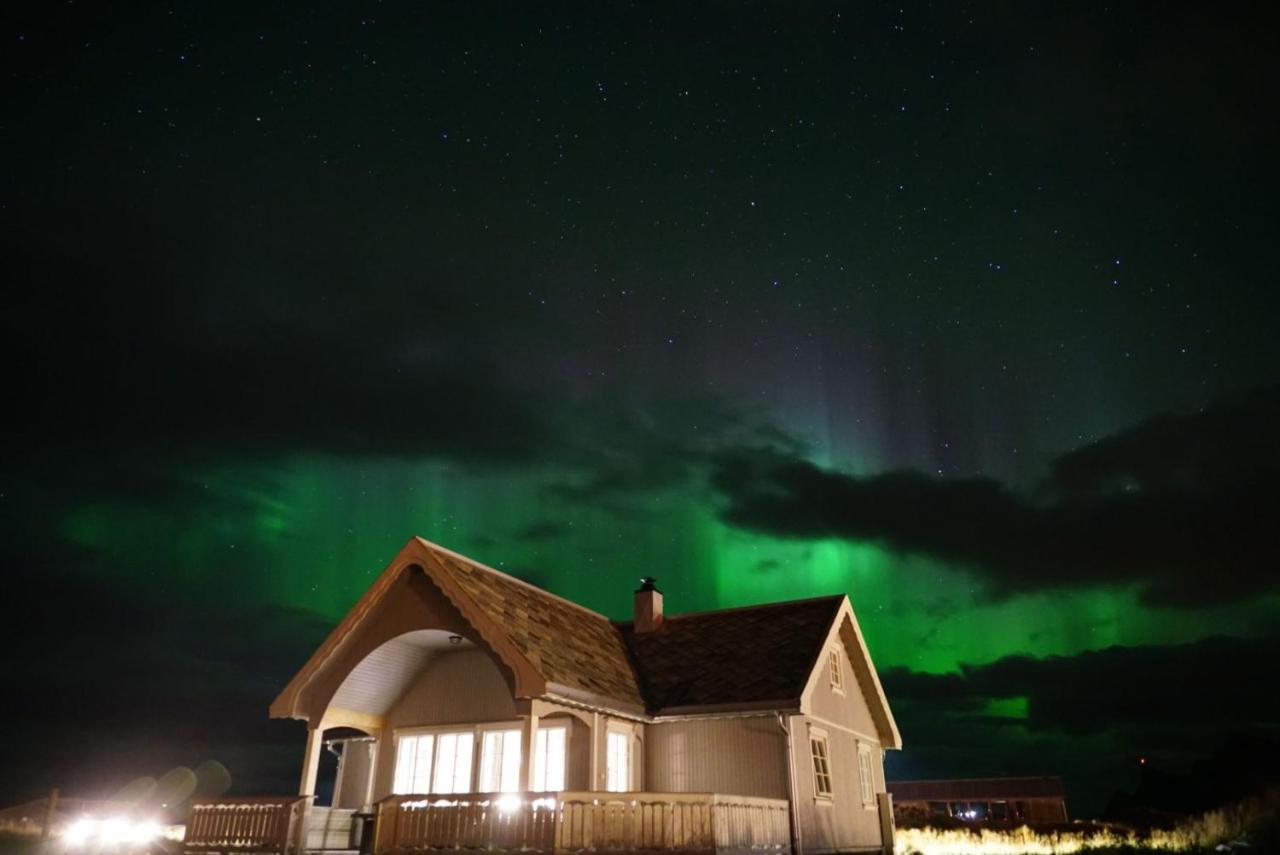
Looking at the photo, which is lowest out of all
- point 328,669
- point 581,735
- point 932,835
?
point 932,835

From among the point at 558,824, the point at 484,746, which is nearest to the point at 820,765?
the point at 484,746

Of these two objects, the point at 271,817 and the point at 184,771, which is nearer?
the point at 271,817

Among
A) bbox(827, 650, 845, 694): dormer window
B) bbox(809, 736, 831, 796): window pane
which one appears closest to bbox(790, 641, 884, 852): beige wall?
bbox(827, 650, 845, 694): dormer window

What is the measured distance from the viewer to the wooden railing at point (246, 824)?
1784 centimetres

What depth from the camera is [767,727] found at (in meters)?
20.5

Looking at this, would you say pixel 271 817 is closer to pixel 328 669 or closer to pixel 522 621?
pixel 328 669

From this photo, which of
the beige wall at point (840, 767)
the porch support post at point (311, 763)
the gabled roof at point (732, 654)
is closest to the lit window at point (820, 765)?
the beige wall at point (840, 767)

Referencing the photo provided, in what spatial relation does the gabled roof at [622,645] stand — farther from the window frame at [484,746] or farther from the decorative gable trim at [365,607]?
the window frame at [484,746]

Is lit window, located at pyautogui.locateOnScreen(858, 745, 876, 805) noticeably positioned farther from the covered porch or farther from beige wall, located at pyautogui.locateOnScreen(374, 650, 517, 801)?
beige wall, located at pyautogui.locateOnScreen(374, 650, 517, 801)

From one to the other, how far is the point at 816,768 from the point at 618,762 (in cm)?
494

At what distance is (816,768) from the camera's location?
21672 mm

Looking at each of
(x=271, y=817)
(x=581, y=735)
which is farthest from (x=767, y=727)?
(x=271, y=817)

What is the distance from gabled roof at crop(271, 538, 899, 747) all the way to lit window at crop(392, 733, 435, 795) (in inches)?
124

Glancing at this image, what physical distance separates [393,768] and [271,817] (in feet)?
12.6
